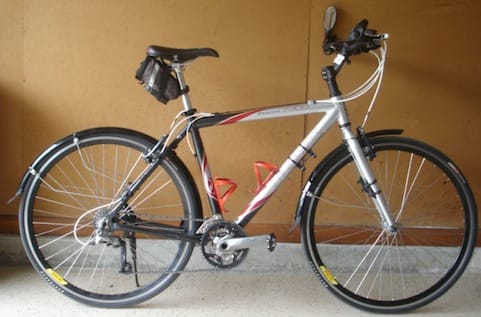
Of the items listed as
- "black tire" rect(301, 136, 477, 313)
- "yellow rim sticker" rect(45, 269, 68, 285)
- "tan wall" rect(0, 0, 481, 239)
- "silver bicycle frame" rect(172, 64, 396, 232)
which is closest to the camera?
"silver bicycle frame" rect(172, 64, 396, 232)

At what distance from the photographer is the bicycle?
2193 mm

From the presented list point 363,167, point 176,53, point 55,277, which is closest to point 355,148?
point 363,167

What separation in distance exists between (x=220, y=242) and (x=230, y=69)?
930mm

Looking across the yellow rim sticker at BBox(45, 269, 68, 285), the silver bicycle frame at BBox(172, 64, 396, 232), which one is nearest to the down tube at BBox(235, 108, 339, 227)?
the silver bicycle frame at BBox(172, 64, 396, 232)

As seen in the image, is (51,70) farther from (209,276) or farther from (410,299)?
(410,299)

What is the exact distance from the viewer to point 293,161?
2.23 metres

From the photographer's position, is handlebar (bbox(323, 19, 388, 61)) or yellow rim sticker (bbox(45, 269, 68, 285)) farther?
yellow rim sticker (bbox(45, 269, 68, 285))

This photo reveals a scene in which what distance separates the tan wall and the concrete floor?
511 millimetres

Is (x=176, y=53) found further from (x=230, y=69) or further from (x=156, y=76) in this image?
(x=230, y=69)

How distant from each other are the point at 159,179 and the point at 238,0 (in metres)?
1.06

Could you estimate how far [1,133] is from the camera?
2.62 metres

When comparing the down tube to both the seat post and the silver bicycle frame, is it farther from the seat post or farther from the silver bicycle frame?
the seat post

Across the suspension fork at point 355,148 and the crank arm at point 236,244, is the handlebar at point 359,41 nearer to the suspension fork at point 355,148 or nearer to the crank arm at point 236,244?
the suspension fork at point 355,148

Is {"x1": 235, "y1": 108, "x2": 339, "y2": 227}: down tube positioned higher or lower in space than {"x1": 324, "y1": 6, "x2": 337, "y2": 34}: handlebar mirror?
lower
